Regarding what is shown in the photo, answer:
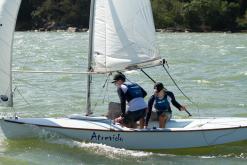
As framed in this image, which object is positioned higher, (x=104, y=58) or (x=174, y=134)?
(x=104, y=58)

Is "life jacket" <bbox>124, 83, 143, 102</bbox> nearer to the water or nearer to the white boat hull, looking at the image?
the white boat hull

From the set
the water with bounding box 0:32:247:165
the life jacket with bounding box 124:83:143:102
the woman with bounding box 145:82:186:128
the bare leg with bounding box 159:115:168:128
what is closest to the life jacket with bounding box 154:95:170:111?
the woman with bounding box 145:82:186:128

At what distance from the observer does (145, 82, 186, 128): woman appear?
11.3 meters

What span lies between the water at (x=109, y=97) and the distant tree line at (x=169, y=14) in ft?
151

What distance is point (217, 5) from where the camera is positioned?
8925 centimetres

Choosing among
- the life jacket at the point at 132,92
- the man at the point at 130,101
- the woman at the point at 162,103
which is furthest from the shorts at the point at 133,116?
the life jacket at the point at 132,92

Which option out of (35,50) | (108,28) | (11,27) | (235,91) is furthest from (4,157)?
(35,50)

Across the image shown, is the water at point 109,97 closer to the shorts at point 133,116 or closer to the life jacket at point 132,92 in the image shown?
the shorts at point 133,116

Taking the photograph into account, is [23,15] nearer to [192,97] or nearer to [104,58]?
[192,97]

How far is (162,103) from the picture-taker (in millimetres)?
11477

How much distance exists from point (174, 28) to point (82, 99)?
2651 inches

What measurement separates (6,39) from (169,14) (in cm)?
8086

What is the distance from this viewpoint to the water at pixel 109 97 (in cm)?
1114

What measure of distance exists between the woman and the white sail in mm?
2673
